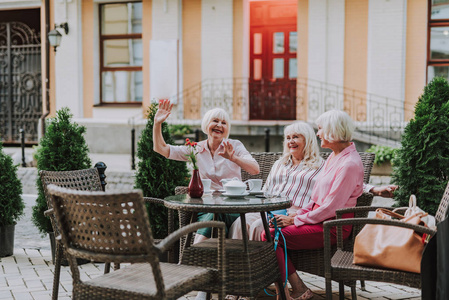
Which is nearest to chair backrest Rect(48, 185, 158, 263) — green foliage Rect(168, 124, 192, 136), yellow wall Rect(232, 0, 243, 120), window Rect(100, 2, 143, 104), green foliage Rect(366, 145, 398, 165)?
green foliage Rect(366, 145, 398, 165)

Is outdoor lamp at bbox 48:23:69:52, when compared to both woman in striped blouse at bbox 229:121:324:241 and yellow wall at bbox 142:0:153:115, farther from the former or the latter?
woman in striped blouse at bbox 229:121:324:241

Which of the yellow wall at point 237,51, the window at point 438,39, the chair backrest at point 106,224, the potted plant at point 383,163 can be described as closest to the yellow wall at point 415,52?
the window at point 438,39

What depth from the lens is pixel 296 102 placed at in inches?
542

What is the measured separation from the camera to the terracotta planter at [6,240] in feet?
18.7

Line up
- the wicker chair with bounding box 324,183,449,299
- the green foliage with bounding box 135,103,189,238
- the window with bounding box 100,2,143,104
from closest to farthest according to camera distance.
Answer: the wicker chair with bounding box 324,183,449,299
the green foliage with bounding box 135,103,189,238
the window with bounding box 100,2,143,104

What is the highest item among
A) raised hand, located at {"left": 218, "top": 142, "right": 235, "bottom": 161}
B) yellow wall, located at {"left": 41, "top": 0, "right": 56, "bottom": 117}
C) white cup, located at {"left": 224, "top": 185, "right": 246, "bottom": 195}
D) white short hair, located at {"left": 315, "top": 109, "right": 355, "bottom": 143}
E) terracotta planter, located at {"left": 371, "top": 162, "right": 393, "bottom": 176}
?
yellow wall, located at {"left": 41, "top": 0, "right": 56, "bottom": 117}

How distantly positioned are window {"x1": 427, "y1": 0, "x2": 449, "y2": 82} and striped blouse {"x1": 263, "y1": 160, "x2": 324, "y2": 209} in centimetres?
954

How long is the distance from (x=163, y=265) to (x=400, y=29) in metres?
11.0

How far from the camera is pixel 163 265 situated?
3283 millimetres

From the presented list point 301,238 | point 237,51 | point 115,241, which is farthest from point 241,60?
point 115,241

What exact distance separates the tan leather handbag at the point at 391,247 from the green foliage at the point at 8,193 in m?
3.64

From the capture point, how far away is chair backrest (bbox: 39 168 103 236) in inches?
163

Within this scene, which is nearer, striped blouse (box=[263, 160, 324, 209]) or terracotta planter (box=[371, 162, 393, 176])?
striped blouse (box=[263, 160, 324, 209])

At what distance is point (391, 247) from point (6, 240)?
388 cm
